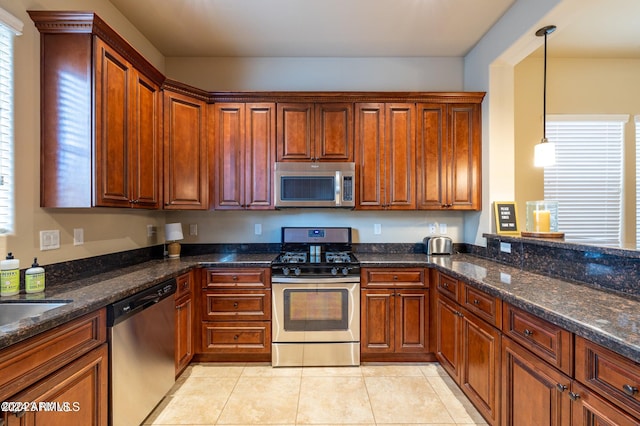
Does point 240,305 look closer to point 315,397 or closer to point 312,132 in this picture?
point 315,397

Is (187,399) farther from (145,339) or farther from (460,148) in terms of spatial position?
(460,148)

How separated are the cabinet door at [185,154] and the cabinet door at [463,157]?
2419 millimetres

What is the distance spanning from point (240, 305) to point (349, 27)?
8.84 feet

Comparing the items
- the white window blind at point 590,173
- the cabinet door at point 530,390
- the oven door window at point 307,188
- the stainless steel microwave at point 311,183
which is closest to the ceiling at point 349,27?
the white window blind at point 590,173

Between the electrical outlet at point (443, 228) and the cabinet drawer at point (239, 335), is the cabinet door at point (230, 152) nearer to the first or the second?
the cabinet drawer at point (239, 335)

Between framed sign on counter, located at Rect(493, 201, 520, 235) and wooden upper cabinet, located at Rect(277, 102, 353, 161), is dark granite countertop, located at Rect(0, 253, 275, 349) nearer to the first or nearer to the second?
wooden upper cabinet, located at Rect(277, 102, 353, 161)

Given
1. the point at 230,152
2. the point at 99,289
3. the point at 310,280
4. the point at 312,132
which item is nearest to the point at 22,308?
the point at 99,289

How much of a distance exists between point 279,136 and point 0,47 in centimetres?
188

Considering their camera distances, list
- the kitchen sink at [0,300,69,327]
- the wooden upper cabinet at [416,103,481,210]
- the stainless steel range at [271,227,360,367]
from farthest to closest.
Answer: the wooden upper cabinet at [416,103,481,210]
the stainless steel range at [271,227,360,367]
the kitchen sink at [0,300,69,327]

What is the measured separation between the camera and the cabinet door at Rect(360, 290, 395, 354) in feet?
8.67

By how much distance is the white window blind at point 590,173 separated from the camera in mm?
3287

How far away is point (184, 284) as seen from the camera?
2432 mm

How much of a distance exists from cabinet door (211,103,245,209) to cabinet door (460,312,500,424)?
7.28 feet

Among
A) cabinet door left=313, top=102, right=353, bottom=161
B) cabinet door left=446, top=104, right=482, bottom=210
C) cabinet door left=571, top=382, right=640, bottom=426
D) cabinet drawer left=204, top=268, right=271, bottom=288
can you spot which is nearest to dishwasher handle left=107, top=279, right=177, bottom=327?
cabinet drawer left=204, top=268, right=271, bottom=288
